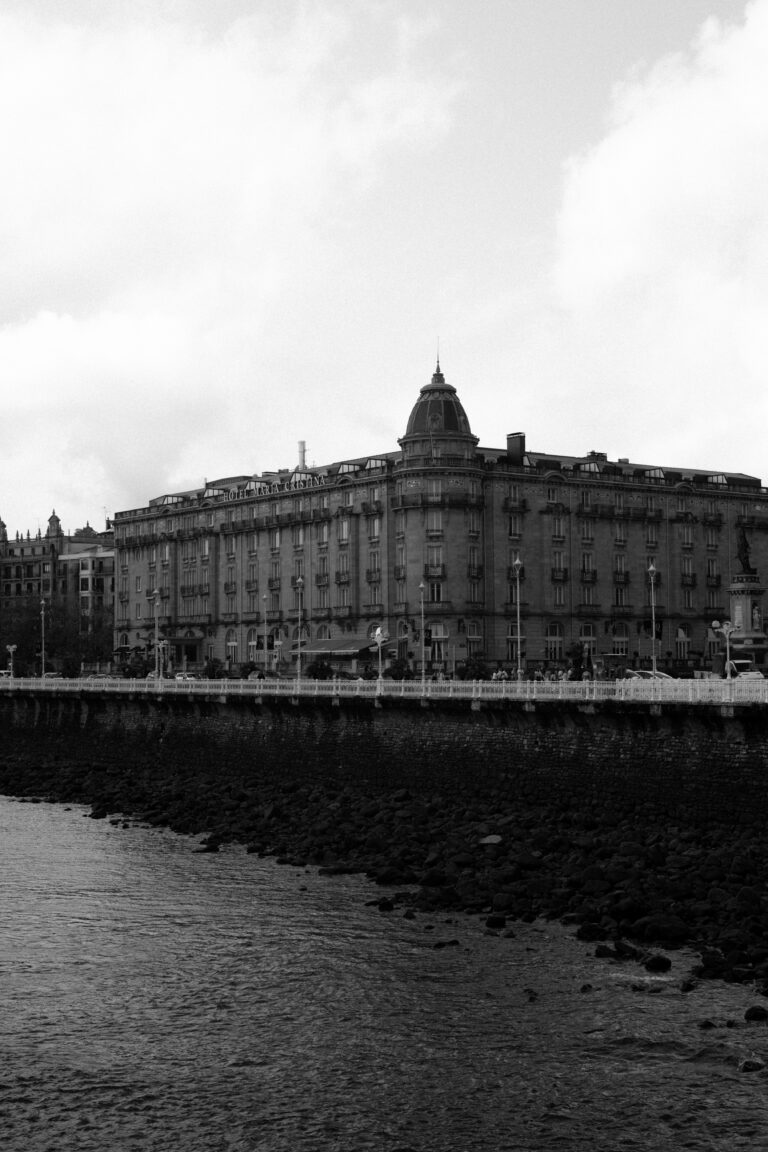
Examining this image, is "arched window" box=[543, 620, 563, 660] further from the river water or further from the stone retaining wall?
the river water

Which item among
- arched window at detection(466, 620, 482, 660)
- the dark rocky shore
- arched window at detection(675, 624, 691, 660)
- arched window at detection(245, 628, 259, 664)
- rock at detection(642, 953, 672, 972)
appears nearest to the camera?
rock at detection(642, 953, 672, 972)

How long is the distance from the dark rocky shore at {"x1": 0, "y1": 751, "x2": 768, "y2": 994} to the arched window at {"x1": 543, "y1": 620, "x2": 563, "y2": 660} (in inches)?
2170

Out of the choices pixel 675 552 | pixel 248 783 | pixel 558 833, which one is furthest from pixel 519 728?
pixel 675 552

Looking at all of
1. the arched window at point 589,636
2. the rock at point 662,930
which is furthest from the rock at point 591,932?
the arched window at point 589,636

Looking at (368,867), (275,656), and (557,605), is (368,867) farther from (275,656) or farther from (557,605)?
(275,656)

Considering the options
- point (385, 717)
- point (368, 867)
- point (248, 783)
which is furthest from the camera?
point (248, 783)

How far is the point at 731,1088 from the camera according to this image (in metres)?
27.4

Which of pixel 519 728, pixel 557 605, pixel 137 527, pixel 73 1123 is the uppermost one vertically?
pixel 137 527

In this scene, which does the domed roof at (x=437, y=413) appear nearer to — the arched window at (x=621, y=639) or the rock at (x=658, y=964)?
the arched window at (x=621, y=639)

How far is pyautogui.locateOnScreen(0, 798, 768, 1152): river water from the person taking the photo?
85.5 ft

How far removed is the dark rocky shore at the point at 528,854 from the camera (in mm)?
38062

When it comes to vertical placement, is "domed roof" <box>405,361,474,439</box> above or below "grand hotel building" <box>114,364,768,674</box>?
above

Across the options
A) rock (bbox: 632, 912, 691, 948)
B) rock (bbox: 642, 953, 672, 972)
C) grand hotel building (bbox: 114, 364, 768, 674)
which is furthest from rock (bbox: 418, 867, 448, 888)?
grand hotel building (bbox: 114, 364, 768, 674)

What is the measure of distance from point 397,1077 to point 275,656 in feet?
352
